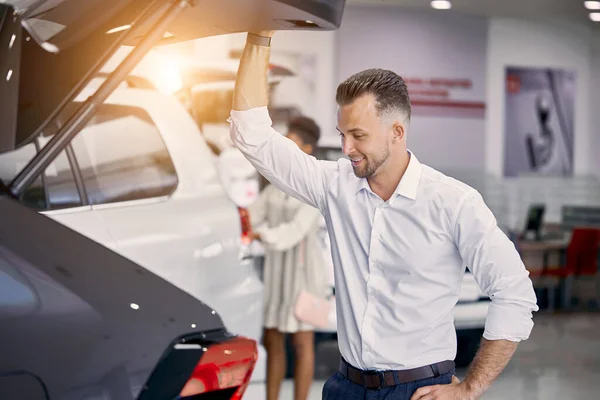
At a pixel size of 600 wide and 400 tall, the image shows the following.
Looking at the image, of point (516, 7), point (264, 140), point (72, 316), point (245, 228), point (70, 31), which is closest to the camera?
point (72, 316)

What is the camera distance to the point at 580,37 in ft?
41.3

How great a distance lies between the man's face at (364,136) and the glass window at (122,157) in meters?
1.07

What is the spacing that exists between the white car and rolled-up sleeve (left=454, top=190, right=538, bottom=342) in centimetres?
121

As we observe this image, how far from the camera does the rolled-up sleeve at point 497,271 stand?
195cm

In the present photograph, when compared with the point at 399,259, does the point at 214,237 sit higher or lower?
lower

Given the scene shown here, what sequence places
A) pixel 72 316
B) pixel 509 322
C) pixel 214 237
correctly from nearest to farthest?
pixel 72 316, pixel 509 322, pixel 214 237

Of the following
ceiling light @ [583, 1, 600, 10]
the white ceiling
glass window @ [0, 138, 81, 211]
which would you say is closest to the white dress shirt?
glass window @ [0, 138, 81, 211]

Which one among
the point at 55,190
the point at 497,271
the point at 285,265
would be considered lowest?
the point at 285,265

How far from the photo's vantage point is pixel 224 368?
63.2 inches

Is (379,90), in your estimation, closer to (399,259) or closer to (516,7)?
(399,259)

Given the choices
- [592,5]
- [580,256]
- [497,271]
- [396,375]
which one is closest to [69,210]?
[396,375]

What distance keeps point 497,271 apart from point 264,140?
0.62 m

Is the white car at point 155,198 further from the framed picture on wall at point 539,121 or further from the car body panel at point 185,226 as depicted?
the framed picture on wall at point 539,121

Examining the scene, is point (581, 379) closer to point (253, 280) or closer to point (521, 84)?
point (253, 280)
